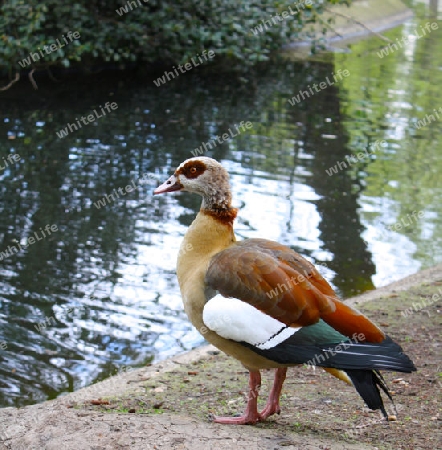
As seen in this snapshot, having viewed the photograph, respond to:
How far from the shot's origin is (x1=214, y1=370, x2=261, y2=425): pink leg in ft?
14.2

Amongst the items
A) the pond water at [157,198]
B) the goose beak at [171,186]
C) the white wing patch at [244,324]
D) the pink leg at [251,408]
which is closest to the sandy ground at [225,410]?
the pink leg at [251,408]

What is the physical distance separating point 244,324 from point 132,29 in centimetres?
1321

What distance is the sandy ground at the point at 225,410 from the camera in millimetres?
3924

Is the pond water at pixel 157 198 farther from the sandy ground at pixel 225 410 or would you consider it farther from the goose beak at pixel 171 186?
the goose beak at pixel 171 186

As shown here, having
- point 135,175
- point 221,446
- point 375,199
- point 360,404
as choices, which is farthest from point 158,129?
point 221,446

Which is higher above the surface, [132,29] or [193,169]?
[193,169]

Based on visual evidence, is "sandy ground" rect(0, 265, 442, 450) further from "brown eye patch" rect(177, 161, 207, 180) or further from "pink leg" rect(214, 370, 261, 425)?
"brown eye patch" rect(177, 161, 207, 180)

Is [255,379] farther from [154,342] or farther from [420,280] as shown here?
[420,280]

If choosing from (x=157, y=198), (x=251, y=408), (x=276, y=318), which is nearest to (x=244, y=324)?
(x=276, y=318)

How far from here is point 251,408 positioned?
14.3 feet

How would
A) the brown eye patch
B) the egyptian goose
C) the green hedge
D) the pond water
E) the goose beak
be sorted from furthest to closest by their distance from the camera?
1. the green hedge
2. the pond water
3. the goose beak
4. the brown eye patch
5. the egyptian goose

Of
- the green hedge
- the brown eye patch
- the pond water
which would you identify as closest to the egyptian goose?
the brown eye patch

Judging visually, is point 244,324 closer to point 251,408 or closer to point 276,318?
point 276,318

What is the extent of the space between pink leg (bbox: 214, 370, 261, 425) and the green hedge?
1175cm
